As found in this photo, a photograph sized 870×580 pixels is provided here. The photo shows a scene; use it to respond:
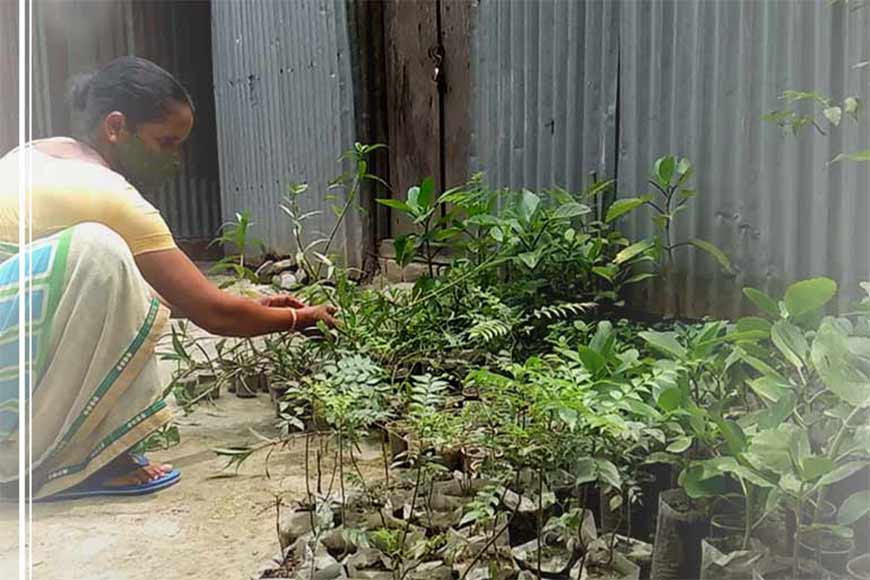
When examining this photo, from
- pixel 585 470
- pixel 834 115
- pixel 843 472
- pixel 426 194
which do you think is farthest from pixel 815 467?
pixel 426 194

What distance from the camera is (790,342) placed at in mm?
788

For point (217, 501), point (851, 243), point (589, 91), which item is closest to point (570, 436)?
point (851, 243)

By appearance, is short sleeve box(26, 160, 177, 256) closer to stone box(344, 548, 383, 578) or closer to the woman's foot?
the woman's foot

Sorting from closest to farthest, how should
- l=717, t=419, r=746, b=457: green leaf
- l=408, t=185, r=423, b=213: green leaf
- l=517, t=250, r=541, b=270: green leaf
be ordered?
l=717, t=419, r=746, b=457: green leaf < l=408, t=185, r=423, b=213: green leaf < l=517, t=250, r=541, b=270: green leaf

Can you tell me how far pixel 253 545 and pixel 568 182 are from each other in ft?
2.23

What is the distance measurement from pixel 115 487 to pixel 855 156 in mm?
853

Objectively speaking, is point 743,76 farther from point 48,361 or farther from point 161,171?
point 48,361

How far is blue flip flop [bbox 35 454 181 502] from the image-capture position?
87 cm

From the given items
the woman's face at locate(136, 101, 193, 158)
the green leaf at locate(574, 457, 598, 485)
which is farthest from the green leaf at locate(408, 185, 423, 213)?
the green leaf at locate(574, 457, 598, 485)

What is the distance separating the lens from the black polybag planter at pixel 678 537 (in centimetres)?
81

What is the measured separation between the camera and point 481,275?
121 centimetres

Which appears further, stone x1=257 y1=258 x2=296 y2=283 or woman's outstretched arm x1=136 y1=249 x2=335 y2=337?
stone x1=257 y1=258 x2=296 y2=283

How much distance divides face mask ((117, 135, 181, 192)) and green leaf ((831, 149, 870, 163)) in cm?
71

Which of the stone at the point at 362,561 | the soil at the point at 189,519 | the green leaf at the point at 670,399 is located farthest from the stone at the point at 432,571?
the green leaf at the point at 670,399
